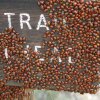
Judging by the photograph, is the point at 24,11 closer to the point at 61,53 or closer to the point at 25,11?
the point at 25,11

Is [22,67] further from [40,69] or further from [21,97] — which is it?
[21,97]

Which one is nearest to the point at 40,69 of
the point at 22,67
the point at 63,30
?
the point at 22,67

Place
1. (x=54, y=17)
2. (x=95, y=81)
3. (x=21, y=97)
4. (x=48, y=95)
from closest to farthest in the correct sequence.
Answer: (x=54, y=17)
(x=95, y=81)
(x=21, y=97)
(x=48, y=95)

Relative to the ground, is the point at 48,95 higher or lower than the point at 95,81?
lower

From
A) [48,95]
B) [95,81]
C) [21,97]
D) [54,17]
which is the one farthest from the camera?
[48,95]

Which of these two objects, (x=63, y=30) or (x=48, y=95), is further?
(x=48, y=95)

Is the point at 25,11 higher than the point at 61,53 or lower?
higher

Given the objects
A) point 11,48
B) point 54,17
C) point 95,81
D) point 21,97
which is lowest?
point 21,97

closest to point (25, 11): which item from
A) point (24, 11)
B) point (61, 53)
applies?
point (24, 11)

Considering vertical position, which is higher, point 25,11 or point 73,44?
point 25,11

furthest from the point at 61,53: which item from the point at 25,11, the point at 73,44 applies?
the point at 25,11

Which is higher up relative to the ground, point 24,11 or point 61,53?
point 24,11
